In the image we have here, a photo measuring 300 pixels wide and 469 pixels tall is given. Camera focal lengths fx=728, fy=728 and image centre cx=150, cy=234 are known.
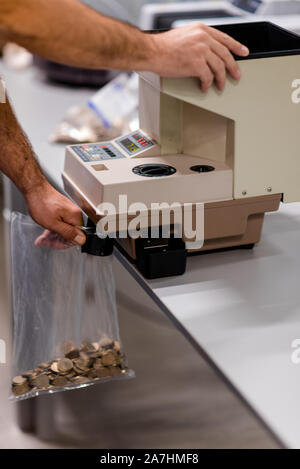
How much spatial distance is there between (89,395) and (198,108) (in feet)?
4.01

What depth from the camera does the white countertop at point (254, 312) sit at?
110cm

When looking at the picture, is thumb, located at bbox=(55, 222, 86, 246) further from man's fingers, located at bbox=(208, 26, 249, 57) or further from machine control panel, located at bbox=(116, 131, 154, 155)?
man's fingers, located at bbox=(208, 26, 249, 57)

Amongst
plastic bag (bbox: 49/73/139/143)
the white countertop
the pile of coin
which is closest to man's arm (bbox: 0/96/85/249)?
the white countertop

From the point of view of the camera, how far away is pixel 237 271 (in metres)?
1.45

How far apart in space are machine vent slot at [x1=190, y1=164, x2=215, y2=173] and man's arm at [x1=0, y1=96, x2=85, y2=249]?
25 cm

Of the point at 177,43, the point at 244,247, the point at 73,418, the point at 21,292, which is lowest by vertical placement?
the point at 73,418

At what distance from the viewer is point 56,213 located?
57.9 inches

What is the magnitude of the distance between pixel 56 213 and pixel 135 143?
0.73ft

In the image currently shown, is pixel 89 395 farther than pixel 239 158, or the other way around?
pixel 89 395

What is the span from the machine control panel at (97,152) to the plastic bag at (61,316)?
186mm

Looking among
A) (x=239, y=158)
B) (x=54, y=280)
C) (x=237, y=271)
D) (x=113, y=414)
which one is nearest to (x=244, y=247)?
(x=237, y=271)

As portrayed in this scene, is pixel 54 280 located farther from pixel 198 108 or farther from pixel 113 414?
pixel 113 414

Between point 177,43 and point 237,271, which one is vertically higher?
point 177,43

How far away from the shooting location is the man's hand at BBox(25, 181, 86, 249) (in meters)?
1.46
